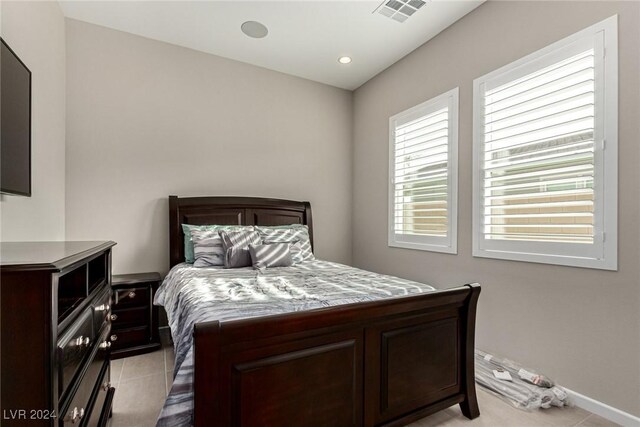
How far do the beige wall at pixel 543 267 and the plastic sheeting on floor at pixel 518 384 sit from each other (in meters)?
0.11

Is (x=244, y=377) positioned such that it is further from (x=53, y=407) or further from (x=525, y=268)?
(x=525, y=268)

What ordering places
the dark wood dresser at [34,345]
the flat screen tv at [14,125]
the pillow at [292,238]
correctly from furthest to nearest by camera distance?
the pillow at [292,238]
the flat screen tv at [14,125]
the dark wood dresser at [34,345]

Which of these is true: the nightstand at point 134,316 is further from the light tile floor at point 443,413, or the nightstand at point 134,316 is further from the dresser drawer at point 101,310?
the dresser drawer at point 101,310

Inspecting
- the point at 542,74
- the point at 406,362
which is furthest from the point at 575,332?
the point at 542,74

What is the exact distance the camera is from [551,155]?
7.24 ft

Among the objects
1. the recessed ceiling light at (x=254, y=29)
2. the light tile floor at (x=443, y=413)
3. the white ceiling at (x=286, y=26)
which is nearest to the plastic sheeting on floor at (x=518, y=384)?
the light tile floor at (x=443, y=413)

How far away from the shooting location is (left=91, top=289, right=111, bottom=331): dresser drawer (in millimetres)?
1469

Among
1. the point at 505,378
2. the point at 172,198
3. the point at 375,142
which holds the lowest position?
the point at 505,378

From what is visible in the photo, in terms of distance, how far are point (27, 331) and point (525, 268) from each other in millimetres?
2790

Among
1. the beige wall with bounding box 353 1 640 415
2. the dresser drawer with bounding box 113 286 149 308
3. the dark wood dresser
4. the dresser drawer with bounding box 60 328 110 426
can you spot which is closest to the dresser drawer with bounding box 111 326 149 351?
the dresser drawer with bounding box 113 286 149 308

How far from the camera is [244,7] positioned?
2787mm

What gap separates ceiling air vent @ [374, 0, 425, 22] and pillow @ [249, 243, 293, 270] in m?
2.32

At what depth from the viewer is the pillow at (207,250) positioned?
2.93 m

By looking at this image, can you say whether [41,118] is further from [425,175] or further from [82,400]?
[425,175]
